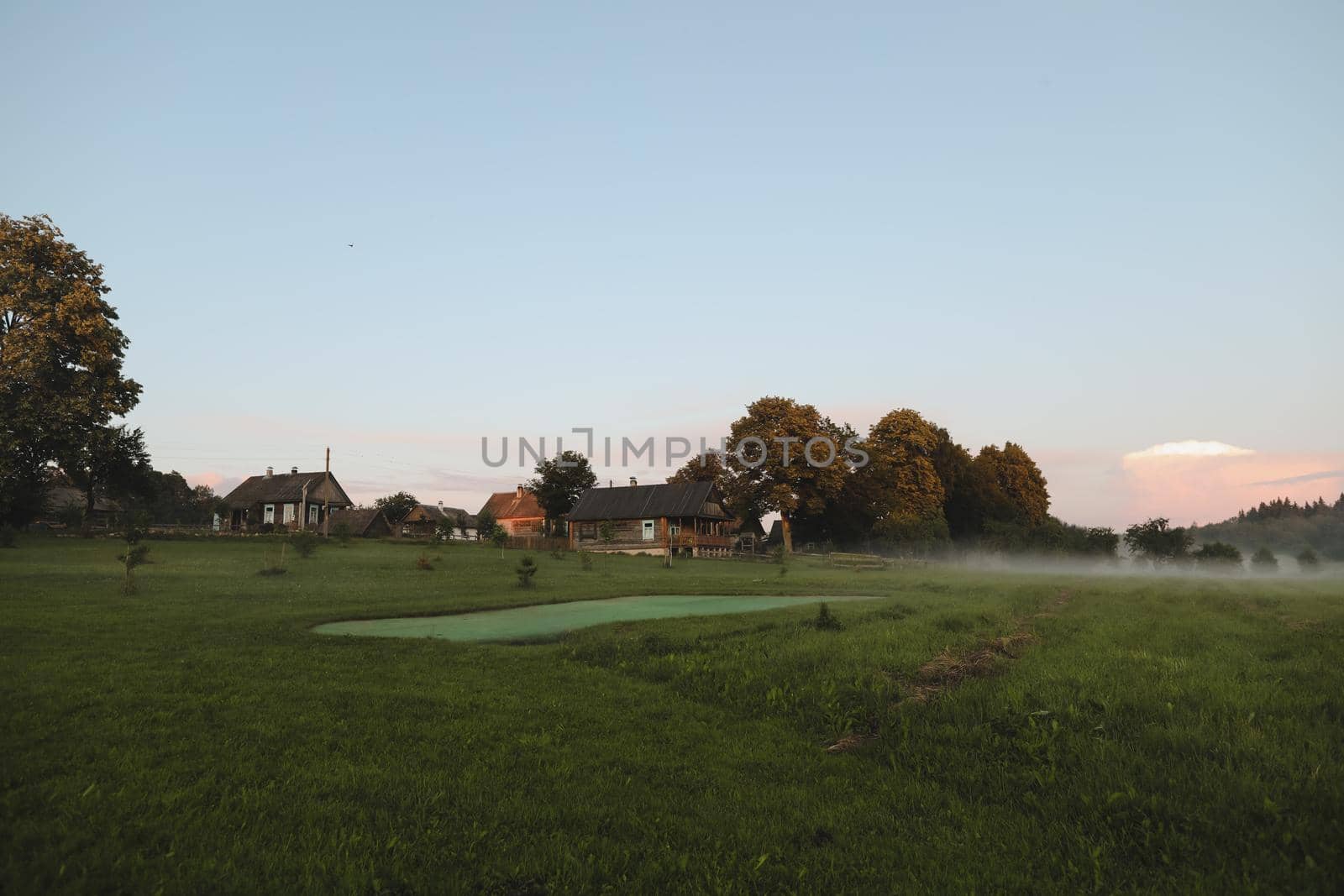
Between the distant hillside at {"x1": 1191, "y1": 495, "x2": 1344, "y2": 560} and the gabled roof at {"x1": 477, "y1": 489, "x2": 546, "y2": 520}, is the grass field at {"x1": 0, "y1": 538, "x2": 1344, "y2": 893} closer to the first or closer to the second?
the distant hillside at {"x1": 1191, "y1": 495, "x2": 1344, "y2": 560}

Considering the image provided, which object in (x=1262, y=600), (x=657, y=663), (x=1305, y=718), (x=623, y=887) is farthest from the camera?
(x=1262, y=600)

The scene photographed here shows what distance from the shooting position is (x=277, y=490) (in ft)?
240

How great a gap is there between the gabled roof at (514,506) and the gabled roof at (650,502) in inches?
900

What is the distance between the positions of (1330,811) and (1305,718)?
2462mm

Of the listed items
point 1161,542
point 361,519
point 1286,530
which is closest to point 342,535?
point 361,519

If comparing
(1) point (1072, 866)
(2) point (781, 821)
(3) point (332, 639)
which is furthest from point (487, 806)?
(3) point (332, 639)

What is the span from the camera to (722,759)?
6879mm

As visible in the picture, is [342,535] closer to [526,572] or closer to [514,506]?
[526,572]

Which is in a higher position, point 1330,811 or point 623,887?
point 1330,811

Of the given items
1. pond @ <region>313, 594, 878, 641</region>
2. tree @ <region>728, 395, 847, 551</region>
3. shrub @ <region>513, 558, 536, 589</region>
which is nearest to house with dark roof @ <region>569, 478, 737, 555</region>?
tree @ <region>728, 395, 847, 551</region>

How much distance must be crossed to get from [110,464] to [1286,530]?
8546 cm

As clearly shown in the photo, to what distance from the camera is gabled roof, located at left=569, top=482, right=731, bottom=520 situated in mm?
57188

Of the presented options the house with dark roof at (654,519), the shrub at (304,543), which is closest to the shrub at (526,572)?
the shrub at (304,543)

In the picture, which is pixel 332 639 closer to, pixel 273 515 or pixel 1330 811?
pixel 1330 811
